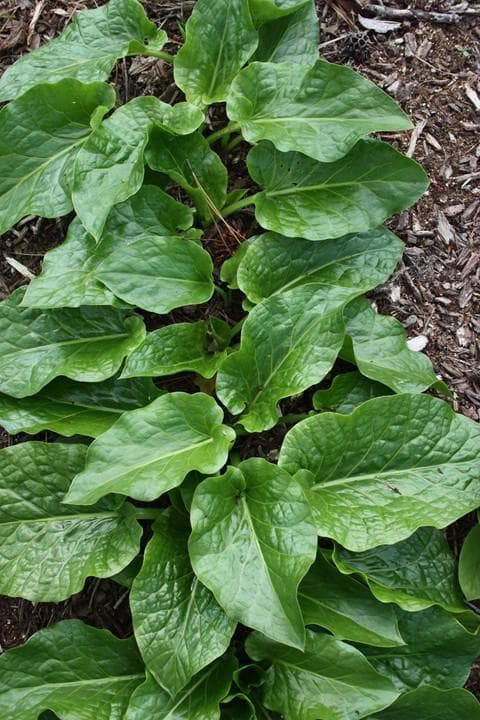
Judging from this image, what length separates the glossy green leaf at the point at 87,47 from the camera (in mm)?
2393

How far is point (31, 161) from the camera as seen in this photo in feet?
7.82

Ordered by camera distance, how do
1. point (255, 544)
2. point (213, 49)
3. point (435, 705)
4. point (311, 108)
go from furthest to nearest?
point (213, 49)
point (311, 108)
point (435, 705)
point (255, 544)

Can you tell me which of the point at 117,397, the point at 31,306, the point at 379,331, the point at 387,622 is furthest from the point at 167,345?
the point at 387,622

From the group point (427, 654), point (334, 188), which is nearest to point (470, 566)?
point (427, 654)

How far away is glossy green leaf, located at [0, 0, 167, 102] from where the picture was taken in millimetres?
2393

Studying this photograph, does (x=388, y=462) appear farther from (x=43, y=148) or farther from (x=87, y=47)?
(x=87, y=47)

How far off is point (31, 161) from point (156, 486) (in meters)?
1.07

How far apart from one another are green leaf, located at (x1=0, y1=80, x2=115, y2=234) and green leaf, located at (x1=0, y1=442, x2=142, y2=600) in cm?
69

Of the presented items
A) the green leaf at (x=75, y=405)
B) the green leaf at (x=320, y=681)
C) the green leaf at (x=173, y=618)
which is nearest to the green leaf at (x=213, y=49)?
the green leaf at (x=75, y=405)

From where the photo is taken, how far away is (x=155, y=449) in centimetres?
211

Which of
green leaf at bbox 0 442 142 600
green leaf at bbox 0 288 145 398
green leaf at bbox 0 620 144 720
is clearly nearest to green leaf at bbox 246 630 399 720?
green leaf at bbox 0 620 144 720

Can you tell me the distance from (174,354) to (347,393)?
0.53 metres

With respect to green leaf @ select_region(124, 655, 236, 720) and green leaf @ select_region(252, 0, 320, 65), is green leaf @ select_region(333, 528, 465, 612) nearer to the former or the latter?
green leaf @ select_region(124, 655, 236, 720)

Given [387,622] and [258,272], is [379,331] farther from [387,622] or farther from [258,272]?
[387,622]
